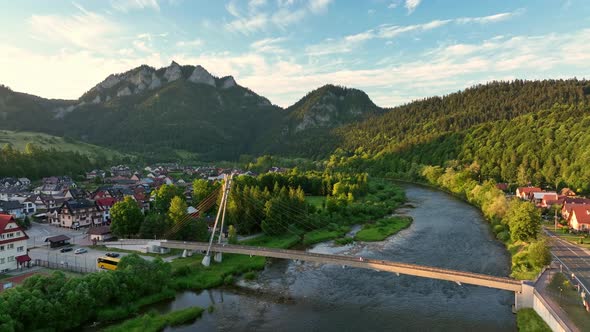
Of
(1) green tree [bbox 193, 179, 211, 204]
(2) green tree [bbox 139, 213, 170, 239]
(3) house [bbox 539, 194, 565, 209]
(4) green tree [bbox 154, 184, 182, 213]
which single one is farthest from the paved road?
(4) green tree [bbox 154, 184, 182, 213]

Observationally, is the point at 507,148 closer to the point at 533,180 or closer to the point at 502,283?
the point at 533,180

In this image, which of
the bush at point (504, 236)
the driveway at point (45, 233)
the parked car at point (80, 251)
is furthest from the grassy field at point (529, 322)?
the driveway at point (45, 233)

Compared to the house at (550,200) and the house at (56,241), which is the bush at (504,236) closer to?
the house at (550,200)

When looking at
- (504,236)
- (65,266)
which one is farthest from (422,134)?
(65,266)

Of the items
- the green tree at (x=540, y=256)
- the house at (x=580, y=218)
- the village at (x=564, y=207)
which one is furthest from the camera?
the village at (x=564, y=207)

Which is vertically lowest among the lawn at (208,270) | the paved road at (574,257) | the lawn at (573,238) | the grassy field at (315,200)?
the lawn at (208,270)

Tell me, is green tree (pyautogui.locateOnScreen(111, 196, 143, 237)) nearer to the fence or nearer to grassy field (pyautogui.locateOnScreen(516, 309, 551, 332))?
the fence
